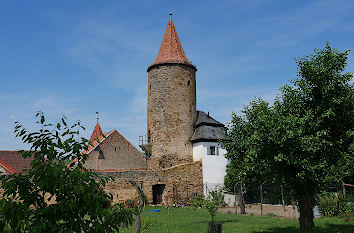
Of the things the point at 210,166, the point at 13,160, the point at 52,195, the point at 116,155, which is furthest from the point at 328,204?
the point at 13,160

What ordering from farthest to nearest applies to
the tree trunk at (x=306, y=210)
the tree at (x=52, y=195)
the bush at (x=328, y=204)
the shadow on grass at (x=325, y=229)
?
the bush at (x=328, y=204) → the shadow on grass at (x=325, y=229) → the tree trunk at (x=306, y=210) → the tree at (x=52, y=195)

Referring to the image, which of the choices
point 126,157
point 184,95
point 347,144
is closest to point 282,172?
point 347,144

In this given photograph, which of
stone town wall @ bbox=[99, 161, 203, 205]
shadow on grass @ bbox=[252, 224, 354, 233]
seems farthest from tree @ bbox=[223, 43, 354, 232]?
stone town wall @ bbox=[99, 161, 203, 205]

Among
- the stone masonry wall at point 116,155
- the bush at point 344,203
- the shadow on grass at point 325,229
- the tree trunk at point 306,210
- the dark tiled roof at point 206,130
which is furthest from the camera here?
the stone masonry wall at point 116,155

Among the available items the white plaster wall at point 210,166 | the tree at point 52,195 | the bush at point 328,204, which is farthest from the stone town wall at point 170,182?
the tree at point 52,195

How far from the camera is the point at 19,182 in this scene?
447 cm

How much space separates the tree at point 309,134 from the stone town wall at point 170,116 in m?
22.2

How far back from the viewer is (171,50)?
127ft

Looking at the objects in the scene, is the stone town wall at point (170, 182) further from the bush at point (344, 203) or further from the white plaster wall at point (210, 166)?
the bush at point (344, 203)

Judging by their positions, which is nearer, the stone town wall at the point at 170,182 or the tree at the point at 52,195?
the tree at the point at 52,195

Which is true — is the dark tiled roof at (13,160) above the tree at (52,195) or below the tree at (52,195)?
above

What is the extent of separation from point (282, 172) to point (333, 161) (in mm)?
2331

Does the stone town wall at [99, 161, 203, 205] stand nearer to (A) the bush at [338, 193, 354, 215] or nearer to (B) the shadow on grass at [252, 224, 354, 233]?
(A) the bush at [338, 193, 354, 215]

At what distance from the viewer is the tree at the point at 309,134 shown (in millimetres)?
12109
